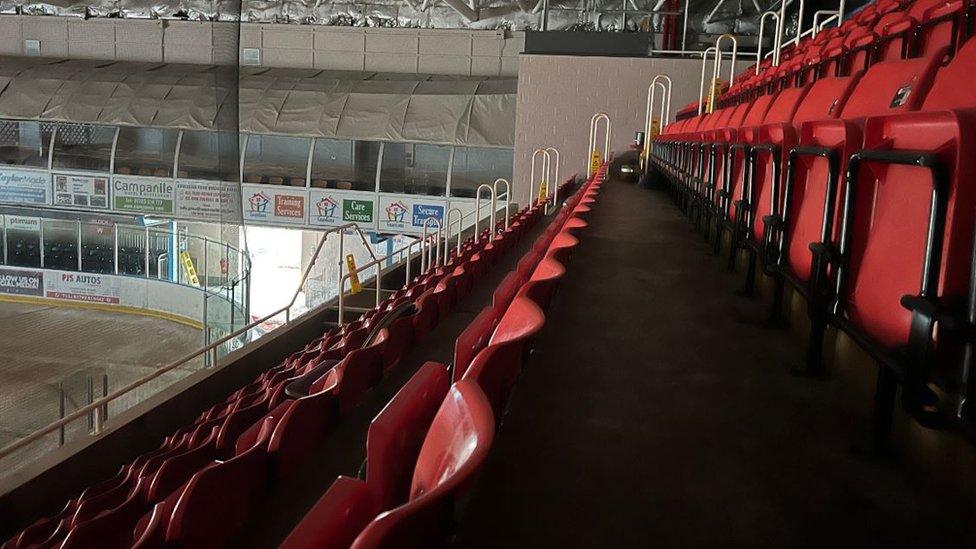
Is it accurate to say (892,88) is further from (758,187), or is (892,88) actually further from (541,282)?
(541,282)

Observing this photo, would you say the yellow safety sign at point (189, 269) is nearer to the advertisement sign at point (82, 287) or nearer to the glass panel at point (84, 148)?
the advertisement sign at point (82, 287)

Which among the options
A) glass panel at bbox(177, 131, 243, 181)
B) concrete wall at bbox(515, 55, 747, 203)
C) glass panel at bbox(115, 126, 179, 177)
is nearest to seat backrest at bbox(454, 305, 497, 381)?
glass panel at bbox(177, 131, 243, 181)

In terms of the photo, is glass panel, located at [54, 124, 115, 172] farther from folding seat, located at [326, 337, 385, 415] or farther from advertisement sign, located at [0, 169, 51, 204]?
folding seat, located at [326, 337, 385, 415]

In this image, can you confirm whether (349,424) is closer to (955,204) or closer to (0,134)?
(955,204)

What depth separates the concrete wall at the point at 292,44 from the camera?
832 cm

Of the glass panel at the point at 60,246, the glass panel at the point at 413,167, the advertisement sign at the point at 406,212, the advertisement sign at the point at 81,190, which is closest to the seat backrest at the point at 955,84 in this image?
the glass panel at the point at 60,246

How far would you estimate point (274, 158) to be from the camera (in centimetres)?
816

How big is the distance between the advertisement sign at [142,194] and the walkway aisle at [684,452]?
23.4 feet

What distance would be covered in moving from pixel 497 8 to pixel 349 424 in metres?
7.53

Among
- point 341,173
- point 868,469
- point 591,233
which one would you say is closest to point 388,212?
point 341,173

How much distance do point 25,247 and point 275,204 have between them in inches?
86.7

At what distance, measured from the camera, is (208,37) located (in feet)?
26.9

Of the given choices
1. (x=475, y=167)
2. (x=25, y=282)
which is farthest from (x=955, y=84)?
(x=475, y=167)

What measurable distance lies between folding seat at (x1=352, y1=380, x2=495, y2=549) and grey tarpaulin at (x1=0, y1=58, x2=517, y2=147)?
7315 mm
